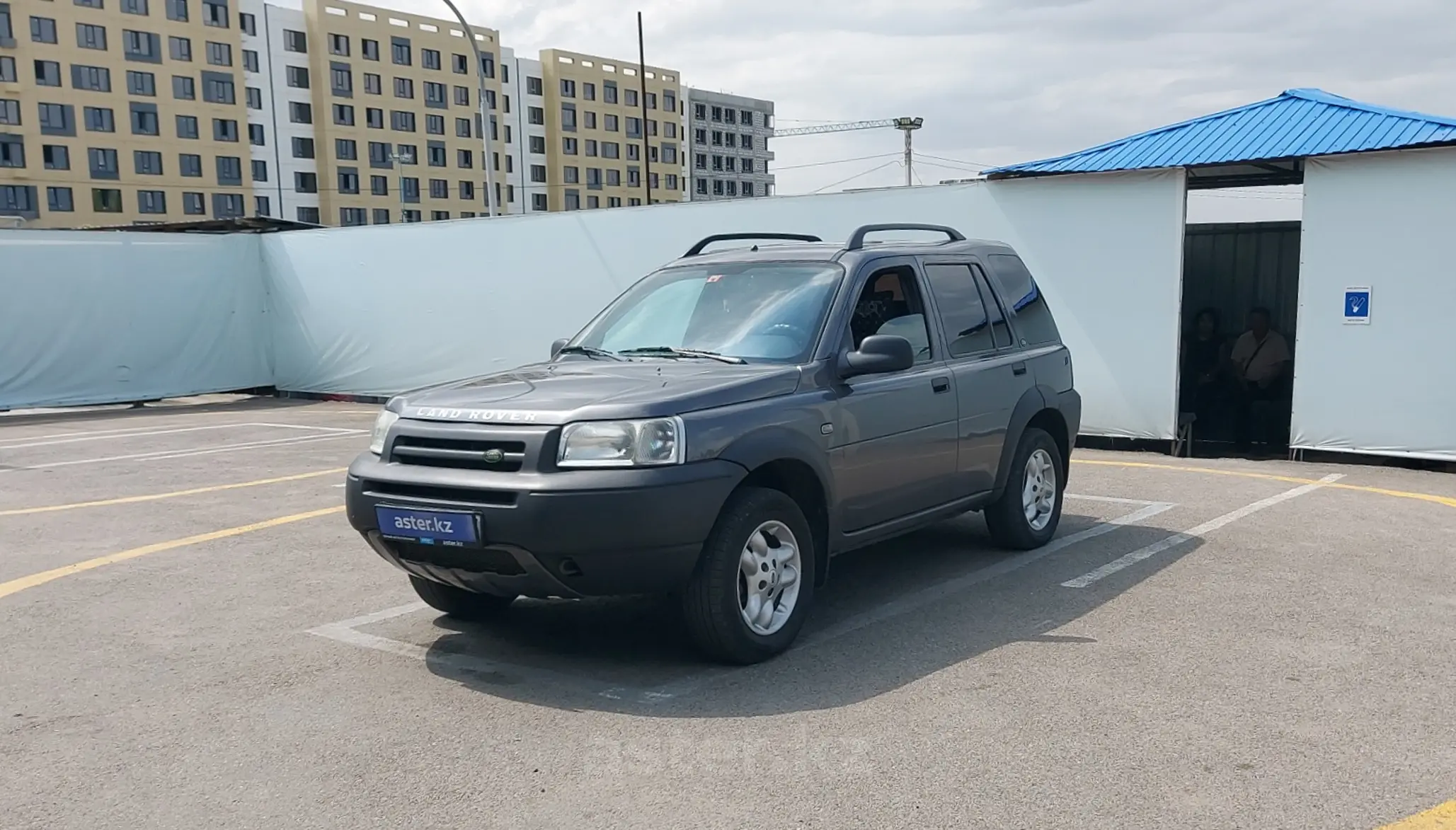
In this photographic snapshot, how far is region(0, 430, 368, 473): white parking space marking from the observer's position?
12139mm

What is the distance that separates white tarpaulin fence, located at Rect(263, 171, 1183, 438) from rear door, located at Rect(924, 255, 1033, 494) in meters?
5.16

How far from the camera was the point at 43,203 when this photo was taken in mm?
71500

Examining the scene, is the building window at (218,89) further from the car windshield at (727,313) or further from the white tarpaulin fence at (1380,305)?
the car windshield at (727,313)

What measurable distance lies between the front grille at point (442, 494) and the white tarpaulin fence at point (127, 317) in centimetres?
1565

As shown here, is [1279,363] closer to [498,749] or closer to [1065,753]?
[1065,753]

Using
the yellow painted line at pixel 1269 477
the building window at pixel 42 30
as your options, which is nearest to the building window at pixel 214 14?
the building window at pixel 42 30

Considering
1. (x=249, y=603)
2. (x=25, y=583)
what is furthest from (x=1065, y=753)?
(x=25, y=583)

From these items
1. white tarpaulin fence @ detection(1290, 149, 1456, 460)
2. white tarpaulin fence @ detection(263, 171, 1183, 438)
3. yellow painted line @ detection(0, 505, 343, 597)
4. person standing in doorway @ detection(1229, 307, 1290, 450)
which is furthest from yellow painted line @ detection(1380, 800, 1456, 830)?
person standing in doorway @ detection(1229, 307, 1290, 450)

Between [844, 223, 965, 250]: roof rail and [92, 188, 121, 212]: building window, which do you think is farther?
[92, 188, 121, 212]: building window

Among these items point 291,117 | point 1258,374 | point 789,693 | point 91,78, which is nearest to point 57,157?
point 91,78

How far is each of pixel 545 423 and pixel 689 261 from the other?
87.6 inches

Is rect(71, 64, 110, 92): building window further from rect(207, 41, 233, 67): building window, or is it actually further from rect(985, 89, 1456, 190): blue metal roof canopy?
rect(985, 89, 1456, 190): blue metal roof canopy

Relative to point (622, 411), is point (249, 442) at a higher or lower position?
lower

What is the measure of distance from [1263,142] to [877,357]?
7.31 m
